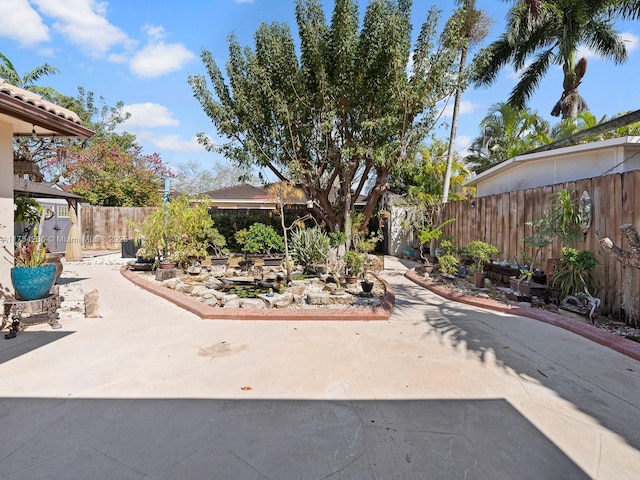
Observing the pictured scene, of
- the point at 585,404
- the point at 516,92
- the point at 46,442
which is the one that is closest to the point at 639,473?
the point at 585,404

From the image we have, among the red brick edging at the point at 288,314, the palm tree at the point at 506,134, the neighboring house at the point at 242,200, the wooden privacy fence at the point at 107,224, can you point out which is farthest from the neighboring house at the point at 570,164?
the wooden privacy fence at the point at 107,224

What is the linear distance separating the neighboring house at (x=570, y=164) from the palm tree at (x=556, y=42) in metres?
4.81

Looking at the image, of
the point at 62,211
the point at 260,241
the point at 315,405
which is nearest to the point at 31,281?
the point at 315,405

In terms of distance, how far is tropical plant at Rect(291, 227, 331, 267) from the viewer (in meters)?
9.48

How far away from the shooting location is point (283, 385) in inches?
112

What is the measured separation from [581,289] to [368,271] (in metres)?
5.23

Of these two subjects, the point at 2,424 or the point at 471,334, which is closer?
the point at 2,424

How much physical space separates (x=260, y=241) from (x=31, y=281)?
19.6ft

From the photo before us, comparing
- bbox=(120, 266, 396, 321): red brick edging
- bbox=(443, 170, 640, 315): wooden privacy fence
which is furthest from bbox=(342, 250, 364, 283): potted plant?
bbox=(443, 170, 640, 315): wooden privacy fence

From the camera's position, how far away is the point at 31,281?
4.11 m

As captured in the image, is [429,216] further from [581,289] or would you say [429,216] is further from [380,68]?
[581,289]

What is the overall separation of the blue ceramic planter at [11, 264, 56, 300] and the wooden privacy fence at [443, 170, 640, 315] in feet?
24.9

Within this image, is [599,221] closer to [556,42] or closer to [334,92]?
[334,92]

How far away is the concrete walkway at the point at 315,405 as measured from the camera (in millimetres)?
1921
